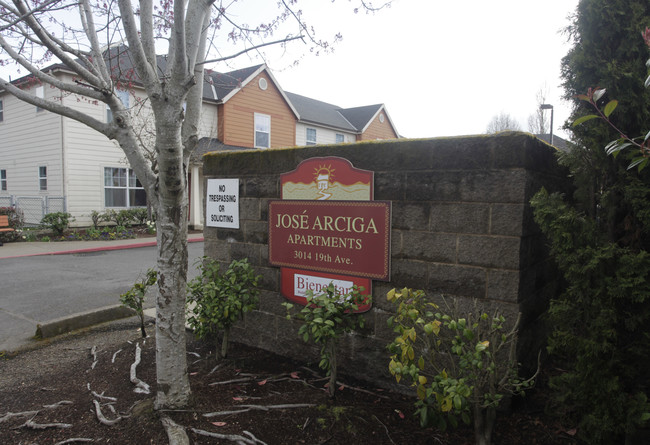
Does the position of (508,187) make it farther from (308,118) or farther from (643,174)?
(308,118)

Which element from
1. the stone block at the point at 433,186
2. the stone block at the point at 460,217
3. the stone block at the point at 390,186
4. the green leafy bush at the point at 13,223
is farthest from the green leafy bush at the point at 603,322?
the green leafy bush at the point at 13,223

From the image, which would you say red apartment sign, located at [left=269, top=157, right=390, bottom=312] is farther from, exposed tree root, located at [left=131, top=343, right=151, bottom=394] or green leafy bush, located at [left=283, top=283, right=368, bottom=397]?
exposed tree root, located at [left=131, top=343, right=151, bottom=394]

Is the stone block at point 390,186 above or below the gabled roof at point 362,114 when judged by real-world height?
below

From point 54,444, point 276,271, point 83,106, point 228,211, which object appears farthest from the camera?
point 83,106

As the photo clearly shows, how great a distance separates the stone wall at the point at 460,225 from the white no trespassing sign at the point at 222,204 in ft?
2.51

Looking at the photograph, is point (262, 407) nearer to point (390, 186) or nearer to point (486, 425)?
point (486, 425)

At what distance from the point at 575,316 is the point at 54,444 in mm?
3461

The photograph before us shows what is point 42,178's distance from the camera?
53.9ft

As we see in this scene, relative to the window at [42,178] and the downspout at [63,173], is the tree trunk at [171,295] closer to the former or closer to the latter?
the downspout at [63,173]

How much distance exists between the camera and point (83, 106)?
15094 millimetres

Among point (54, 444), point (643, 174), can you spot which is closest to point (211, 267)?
point (54, 444)

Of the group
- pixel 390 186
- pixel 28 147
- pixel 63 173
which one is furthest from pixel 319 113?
pixel 390 186

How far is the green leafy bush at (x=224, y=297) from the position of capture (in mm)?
3732

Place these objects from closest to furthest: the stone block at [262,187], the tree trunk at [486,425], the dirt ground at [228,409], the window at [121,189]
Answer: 1. the tree trunk at [486,425]
2. the dirt ground at [228,409]
3. the stone block at [262,187]
4. the window at [121,189]
